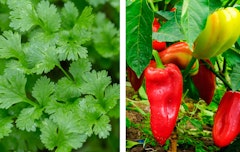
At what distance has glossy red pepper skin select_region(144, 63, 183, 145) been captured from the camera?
1.00 metres

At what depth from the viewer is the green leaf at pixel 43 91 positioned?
1.14 metres

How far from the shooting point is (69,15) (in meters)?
1.17

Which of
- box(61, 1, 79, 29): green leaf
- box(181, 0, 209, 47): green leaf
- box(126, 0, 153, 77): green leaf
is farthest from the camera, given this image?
box(61, 1, 79, 29): green leaf

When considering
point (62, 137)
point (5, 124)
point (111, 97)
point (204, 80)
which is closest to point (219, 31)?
point (204, 80)

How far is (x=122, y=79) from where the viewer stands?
1.07 metres

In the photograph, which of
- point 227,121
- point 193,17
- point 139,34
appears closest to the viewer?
A: point 193,17

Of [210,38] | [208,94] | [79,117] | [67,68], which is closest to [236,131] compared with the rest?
[208,94]

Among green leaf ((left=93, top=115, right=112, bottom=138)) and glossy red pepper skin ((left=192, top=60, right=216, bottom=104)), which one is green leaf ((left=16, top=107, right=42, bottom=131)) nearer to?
green leaf ((left=93, top=115, right=112, bottom=138))

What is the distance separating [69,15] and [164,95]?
31 cm

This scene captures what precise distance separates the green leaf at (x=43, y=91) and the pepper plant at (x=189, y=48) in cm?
18

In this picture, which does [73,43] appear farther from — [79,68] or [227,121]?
[227,121]

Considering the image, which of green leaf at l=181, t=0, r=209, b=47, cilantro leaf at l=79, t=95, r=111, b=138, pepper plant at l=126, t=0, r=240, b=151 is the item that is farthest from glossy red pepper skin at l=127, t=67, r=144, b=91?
green leaf at l=181, t=0, r=209, b=47

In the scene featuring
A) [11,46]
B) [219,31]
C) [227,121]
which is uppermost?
[219,31]

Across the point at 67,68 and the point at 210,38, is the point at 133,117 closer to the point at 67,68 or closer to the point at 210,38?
the point at 67,68
